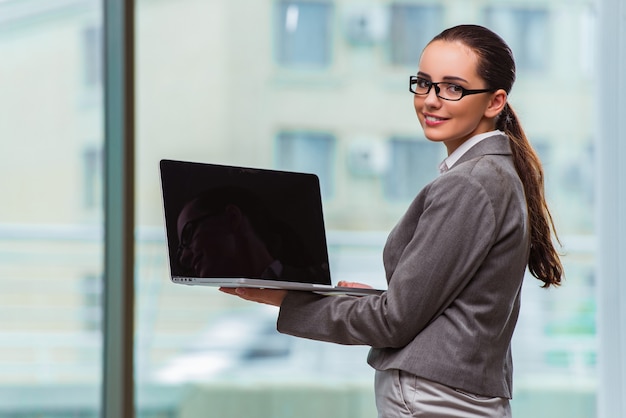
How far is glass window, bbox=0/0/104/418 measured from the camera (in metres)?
2.70

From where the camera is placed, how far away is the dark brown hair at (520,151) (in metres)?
1.34

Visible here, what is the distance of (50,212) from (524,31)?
5.41 feet

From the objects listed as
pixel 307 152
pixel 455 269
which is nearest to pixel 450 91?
pixel 455 269

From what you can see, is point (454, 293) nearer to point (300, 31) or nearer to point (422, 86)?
point (422, 86)

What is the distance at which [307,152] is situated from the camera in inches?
115

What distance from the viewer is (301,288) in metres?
1.33

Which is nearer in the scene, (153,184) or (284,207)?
(284,207)

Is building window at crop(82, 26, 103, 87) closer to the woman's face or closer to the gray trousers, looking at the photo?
the woman's face

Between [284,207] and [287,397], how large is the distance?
163 cm

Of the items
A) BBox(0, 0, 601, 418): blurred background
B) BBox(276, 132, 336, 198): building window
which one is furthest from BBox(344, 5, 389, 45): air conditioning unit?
BBox(276, 132, 336, 198): building window

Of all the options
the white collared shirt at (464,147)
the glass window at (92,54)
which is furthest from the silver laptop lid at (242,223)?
the glass window at (92,54)

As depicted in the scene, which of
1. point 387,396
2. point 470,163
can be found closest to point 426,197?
point 470,163

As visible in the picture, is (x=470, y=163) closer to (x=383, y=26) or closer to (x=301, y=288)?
(x=301, y=288)

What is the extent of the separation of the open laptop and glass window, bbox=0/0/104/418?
1.52 meters
